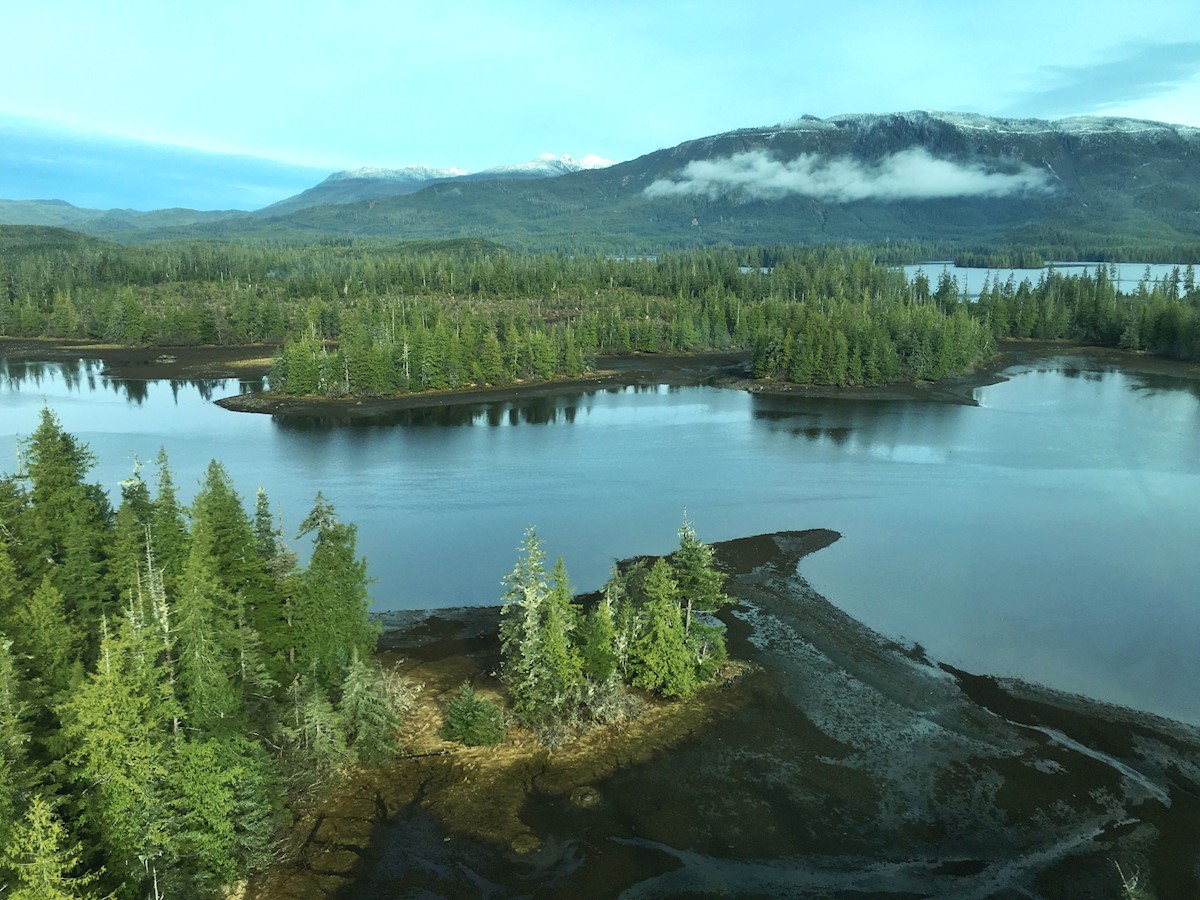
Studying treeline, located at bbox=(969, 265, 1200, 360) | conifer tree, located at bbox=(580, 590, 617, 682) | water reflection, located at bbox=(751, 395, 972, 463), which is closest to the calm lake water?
water reflection, located at bbox=(751, 395, 972, 463)

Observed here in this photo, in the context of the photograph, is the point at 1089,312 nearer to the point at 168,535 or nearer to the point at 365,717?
the point at 365,717

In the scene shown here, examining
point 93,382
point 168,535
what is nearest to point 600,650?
point 168,535

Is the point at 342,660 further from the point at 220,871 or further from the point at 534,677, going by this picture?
the point at 220,871

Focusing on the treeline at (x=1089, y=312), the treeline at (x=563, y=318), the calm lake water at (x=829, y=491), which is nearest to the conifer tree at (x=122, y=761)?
the calm lake water at (x=829, y=491)

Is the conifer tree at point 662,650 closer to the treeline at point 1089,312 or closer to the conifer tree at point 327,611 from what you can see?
the conifer tree at point 327,611

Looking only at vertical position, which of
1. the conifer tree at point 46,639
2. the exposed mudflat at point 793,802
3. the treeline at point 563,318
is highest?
the treeline at point 563,318

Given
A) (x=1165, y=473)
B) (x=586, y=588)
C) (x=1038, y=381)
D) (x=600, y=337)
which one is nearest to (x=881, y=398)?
(x=1038, y=381)
